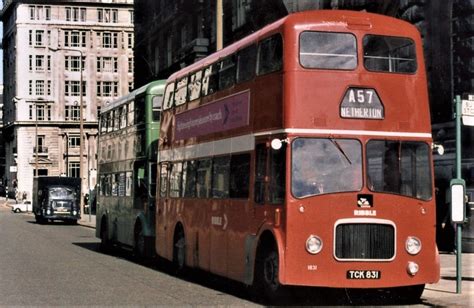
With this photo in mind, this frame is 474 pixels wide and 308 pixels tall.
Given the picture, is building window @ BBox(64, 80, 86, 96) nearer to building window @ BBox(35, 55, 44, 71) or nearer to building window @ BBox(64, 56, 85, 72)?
building window @ BBox(64, 56, 85, 72)

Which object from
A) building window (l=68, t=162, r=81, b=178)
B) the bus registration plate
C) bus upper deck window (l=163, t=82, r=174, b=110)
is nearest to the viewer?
the bus registration plate

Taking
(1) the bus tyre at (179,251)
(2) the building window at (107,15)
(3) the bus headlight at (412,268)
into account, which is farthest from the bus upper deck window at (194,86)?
(2) the building window at (107,15)

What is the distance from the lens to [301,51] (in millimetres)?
Answer: 12453

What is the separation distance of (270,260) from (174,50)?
1506 inches

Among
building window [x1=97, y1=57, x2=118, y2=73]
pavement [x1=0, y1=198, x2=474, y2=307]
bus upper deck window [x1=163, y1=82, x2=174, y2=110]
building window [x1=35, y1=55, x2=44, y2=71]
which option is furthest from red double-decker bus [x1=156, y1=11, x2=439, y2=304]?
building window [x1=97, y1=57, x2=118, y2=73]

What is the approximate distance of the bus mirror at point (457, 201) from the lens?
42.9ft

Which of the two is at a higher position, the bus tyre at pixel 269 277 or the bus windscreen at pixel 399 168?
the bus windscreen at pixel 399 168

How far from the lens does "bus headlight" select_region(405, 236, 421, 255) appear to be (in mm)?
12258

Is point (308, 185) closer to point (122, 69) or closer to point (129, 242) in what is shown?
point (129, 242)

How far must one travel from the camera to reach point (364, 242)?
12.1 metres

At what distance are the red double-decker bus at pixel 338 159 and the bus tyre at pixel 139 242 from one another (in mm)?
7644

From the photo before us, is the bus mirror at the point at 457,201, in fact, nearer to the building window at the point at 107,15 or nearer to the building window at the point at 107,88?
the building window at the point at 107,88

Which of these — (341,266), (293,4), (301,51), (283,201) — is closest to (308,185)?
(283,201)

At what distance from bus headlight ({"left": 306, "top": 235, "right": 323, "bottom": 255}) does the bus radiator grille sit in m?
0.25
